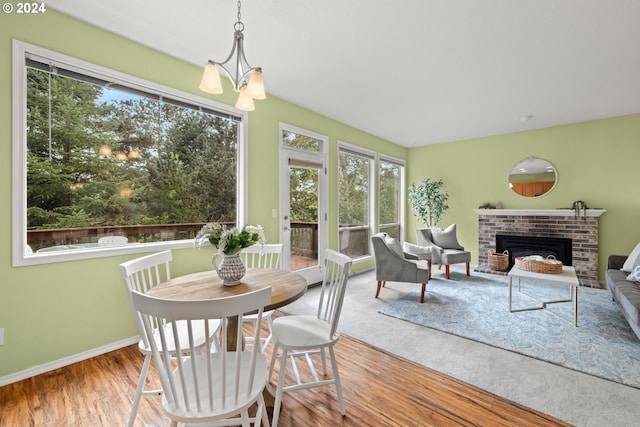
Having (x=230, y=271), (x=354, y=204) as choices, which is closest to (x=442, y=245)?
(x=354, y=204)

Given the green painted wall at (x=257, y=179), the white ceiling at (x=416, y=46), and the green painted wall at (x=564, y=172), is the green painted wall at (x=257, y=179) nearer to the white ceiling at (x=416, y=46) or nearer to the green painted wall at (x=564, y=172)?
the green painted wall at (x=564, y=172)

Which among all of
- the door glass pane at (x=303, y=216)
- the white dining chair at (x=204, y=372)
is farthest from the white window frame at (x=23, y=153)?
the door glass pane at (x=303, y=216)

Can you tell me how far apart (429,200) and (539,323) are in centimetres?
322

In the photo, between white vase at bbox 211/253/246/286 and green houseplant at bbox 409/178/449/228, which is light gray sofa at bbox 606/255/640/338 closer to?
green houseplant at bbox 409/178/449/228

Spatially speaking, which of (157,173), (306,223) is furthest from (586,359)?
(157,173)

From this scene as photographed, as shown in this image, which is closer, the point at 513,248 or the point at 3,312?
the point at 3,312

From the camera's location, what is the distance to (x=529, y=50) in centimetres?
254

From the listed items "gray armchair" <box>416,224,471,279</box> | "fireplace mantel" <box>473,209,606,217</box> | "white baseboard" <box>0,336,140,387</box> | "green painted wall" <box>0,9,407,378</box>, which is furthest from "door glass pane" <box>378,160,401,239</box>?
"white baseboard" <box>0,336,140,387</box>

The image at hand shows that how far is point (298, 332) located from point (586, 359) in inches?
90.1

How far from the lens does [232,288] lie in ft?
5.60

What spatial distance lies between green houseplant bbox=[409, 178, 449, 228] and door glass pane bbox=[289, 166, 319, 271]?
262cm

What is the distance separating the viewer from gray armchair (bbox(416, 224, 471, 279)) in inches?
179

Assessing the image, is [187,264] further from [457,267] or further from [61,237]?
[457,267]

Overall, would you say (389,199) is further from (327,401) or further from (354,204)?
(327,401)
